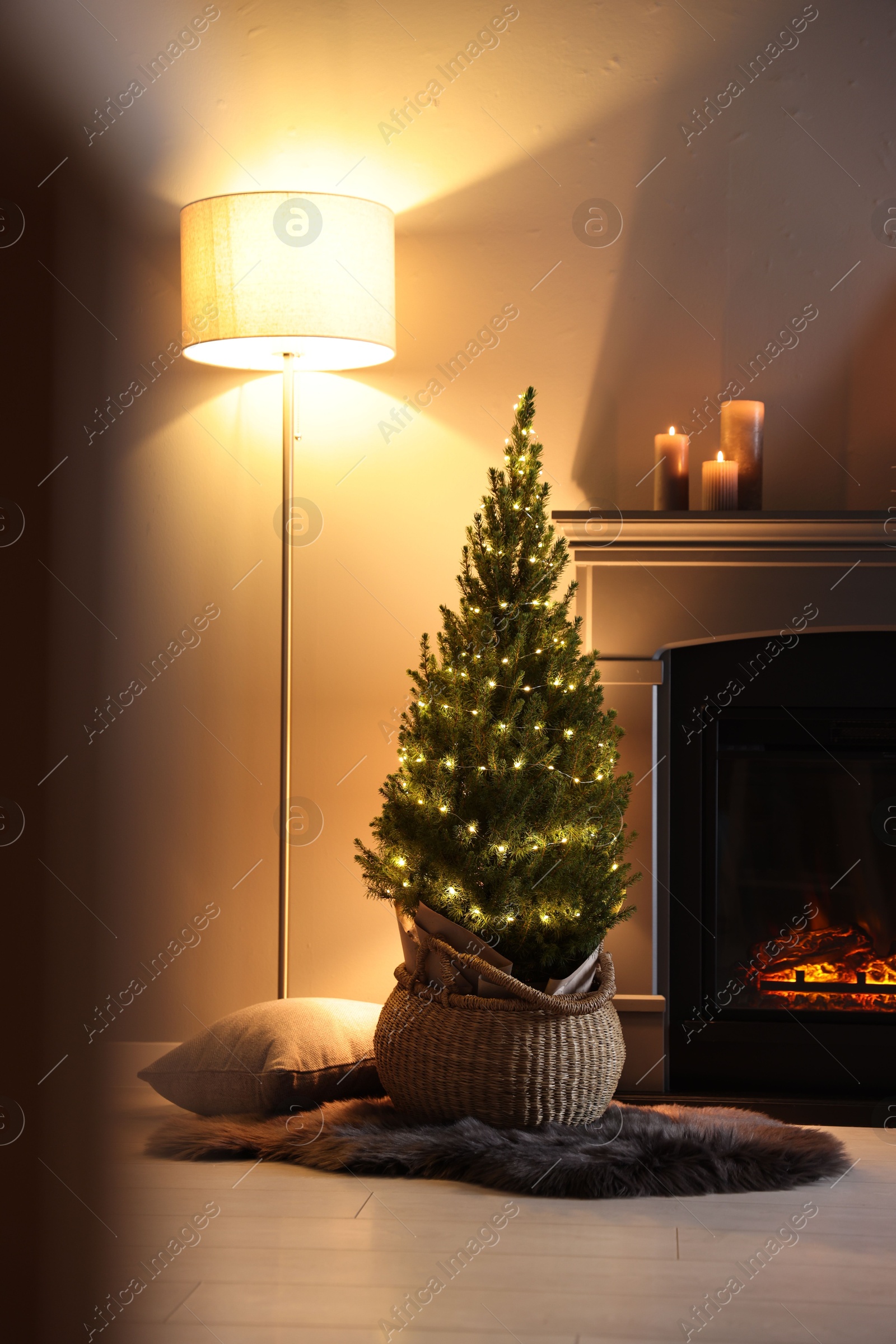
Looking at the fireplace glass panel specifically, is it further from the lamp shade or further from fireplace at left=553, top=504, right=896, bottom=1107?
the lamp shade

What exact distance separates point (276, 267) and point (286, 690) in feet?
2.69

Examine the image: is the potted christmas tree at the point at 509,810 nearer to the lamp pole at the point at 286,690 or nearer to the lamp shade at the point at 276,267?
the lamp pole at the point at 286,690

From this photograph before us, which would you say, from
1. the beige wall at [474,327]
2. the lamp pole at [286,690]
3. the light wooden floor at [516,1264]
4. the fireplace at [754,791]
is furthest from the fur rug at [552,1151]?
the beige wall at [474,327]

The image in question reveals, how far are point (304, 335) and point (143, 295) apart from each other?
6.53 ft

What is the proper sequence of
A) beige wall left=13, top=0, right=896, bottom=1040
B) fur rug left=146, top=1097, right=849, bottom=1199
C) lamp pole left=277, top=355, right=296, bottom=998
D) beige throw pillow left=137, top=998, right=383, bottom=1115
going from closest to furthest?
fur rug left=146, top=1097, right=849, bottom=1199 < beige throw pillow left=137, top=998, right=383, bottom=1115 < lamp pole left=277, top=355, right=296, bottom=998 < beige wall left=13, top=0, right=896, bottom=1040

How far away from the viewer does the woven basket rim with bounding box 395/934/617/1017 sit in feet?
6.08

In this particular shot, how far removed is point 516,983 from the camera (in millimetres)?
1854

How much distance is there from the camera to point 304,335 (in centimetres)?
212

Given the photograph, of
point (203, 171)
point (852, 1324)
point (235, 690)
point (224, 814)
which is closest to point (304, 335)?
point (203, 171)

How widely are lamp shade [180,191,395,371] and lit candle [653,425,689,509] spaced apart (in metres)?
0.64

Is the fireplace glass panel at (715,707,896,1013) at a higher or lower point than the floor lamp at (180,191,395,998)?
lower

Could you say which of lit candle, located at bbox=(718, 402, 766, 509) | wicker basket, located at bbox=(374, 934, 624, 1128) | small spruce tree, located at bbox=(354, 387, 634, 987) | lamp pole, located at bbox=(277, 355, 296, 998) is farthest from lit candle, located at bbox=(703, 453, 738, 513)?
wicker basket, located at bbox=(374, 934, 624, 1128)

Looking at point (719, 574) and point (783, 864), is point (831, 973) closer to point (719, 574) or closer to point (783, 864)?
point (783, 864)

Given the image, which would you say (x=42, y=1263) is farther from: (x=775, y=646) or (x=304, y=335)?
(x=775, y=646)
